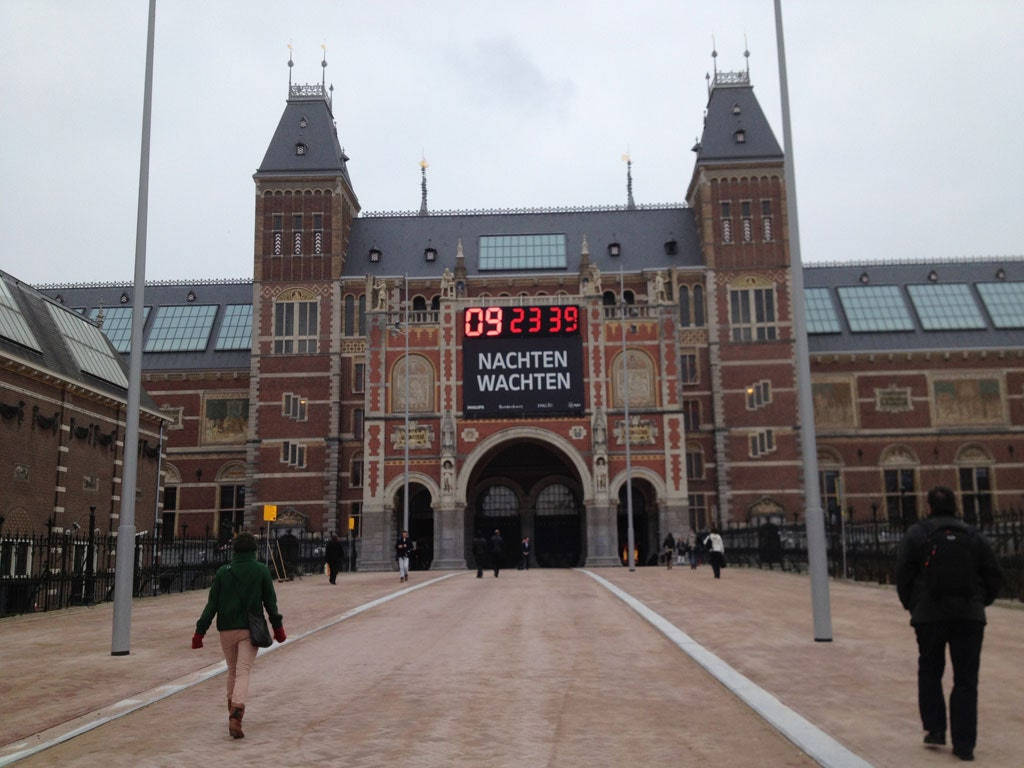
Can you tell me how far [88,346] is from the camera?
1470 inches

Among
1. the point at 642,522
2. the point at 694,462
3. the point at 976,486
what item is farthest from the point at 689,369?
the point at 976,486

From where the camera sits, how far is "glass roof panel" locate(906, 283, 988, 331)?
59.8 m

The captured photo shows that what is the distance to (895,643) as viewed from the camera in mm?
12883

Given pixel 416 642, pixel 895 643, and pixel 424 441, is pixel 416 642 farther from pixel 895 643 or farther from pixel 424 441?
pixel 424 441

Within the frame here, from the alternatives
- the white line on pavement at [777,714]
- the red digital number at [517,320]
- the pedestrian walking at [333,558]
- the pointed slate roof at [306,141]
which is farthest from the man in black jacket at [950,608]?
the pointed slate roof at [306,141]

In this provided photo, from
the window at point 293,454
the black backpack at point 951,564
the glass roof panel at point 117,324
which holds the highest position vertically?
the glass roof panel at point 117,324

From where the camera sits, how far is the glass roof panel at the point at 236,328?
62281 mm

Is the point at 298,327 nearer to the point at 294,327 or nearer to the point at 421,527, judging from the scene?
the point at 294,327

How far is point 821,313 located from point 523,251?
64.7 ft

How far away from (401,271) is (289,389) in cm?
1061

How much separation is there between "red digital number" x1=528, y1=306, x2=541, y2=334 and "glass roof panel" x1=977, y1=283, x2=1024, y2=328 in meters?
31.1

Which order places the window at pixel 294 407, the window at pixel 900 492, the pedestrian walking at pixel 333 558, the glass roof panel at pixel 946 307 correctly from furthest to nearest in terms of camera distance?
the glass roof panel at pixel 946 307, the window at pixel 294 407, the window at pixel 900 492, the pedestrian walking at pixel 333 558

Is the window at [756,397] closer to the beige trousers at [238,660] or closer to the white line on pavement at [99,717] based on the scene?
the white line on pavement at [99,717]

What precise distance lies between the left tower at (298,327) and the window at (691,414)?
20497mm
